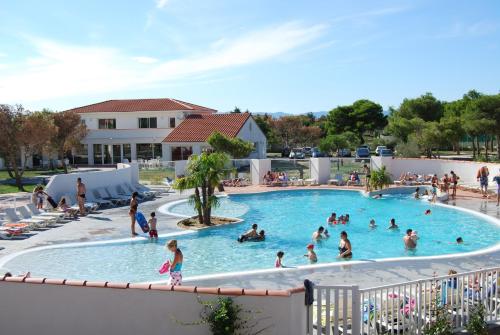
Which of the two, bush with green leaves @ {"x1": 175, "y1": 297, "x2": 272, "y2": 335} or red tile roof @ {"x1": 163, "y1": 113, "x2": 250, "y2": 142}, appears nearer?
bush with green leaves @ {"x1": 175, "y1": 297, "x2": 272, "y2": 335}

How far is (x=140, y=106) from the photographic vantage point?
177 feet

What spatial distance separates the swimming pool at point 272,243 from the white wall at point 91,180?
13.3 ft

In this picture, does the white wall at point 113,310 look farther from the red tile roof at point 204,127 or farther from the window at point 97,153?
the window at point 97,153

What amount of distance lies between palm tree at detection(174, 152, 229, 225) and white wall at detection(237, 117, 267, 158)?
25396 mm

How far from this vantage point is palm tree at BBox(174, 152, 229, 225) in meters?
20.6

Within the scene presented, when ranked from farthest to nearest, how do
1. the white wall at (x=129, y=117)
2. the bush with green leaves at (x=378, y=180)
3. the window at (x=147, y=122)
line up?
the window at (x=147, y=122) → the white wall at (x=129, y=117) → the bush with green leaves at (x=378, y=180)

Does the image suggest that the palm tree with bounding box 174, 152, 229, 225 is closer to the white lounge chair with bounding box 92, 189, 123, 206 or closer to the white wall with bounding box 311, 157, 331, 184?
the white lounge chair with bounding box 92, 189, 123, 206

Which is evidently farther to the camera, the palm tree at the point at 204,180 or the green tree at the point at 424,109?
the green tree at the point at 424,109

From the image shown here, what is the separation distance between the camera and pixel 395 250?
17.1m

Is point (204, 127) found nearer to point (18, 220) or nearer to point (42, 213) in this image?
point (42, 213)

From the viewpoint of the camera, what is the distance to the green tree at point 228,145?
3747cm

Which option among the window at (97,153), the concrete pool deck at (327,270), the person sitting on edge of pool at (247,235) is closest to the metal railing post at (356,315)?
the concrete pool deck at (327,270)

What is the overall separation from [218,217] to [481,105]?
1501 inches

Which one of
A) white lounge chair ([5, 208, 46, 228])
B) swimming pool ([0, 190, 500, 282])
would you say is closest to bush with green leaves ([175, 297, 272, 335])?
swimming pool ([0, 190, 500, 282])
